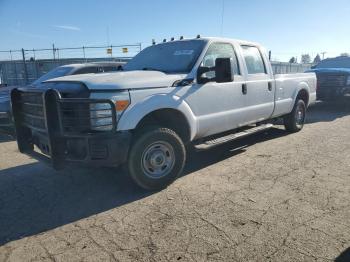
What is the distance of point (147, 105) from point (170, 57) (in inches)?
57.4

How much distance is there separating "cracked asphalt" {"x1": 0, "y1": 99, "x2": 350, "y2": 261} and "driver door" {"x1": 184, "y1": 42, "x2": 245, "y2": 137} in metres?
0.67

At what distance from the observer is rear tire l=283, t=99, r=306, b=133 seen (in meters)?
7.62

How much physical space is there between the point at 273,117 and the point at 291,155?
3.90ft

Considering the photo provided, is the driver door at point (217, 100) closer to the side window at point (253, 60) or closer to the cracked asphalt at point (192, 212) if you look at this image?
the side window at point (253, 60)

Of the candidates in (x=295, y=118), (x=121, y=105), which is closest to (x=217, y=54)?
(x=121, y=105)

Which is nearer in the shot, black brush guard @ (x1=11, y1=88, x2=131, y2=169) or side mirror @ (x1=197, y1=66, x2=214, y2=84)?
black brush guard @ (x1=11, y1=88, x2=131, y2=169)

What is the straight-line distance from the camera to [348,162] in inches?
210

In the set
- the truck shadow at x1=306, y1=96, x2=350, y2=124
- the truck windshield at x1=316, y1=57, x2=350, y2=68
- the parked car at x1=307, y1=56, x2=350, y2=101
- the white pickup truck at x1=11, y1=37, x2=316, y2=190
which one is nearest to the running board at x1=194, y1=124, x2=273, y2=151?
the white pickup truck at x1=11, y1=37, x2=316, y2=190

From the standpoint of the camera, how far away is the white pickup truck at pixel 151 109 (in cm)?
381

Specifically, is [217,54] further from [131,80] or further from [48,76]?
[48,76]

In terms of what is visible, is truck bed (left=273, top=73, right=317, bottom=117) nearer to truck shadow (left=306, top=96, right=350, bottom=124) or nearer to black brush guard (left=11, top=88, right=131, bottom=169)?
truck shadow (left=306, top=96, right=350, bottom=124)

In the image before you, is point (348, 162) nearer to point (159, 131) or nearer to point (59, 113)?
point (159, 131)

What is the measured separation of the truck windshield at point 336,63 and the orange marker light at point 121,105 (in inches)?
477

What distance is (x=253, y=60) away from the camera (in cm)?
613
